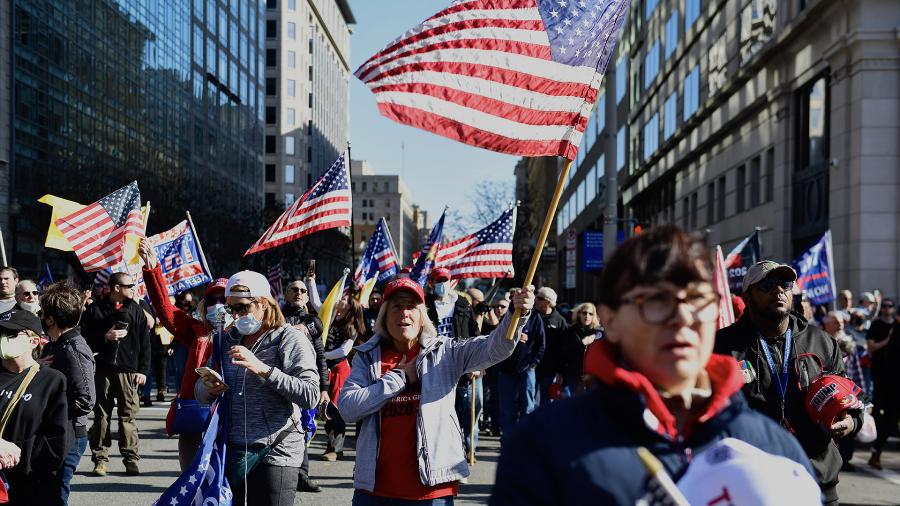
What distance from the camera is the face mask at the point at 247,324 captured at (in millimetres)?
5547

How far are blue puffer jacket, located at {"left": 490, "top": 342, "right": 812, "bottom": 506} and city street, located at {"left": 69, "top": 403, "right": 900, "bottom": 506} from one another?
19.1 feet

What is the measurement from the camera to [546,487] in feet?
6.81

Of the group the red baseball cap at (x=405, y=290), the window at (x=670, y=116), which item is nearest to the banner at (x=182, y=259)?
the red baseball cap at (x=405, y=290)

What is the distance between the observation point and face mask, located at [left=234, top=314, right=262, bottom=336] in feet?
18.2

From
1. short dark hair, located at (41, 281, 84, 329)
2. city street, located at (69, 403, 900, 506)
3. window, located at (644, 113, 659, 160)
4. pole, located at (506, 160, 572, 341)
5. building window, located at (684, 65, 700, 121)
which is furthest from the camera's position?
window, located at (644, 113, 659, 160)

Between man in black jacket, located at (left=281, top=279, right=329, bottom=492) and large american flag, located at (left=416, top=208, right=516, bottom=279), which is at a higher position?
large american flag, located at (left=416, top=208, right=516, bottom=279)

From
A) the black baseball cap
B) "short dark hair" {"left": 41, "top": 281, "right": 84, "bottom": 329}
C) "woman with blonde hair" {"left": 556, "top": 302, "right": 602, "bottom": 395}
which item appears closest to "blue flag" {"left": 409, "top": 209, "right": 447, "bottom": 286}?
"woman with blonde hair" {"left": 556, "top": 302, "right": 602, "bottom": 395}

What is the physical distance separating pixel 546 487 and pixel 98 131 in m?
52.2

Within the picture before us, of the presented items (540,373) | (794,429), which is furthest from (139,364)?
(794,429)

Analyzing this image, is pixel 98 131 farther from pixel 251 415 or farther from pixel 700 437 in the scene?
pixel 700 437

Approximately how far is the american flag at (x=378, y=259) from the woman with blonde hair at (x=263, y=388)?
1139 centimetres

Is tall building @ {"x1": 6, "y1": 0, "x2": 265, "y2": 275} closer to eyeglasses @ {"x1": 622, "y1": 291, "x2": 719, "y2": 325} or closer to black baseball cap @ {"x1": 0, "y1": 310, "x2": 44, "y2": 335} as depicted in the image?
black baseball cap @ {"x1": 0, "y1": 310, "x2": 44, "y2": 335}

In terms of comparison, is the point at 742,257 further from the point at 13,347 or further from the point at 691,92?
the point at 691,92

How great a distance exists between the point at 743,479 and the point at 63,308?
5.78m
